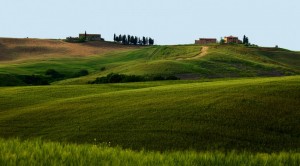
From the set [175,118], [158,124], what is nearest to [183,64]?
[175,118]

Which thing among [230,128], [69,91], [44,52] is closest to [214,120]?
[230,128]

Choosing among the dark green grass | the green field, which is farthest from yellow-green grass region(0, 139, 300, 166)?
the dark green grass

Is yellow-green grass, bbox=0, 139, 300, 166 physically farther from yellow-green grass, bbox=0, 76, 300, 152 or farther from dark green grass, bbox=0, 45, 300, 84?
dark green grass, bbox=0, 45, 300, 84

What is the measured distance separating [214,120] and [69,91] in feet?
69.6

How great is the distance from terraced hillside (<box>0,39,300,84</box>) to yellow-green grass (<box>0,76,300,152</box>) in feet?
163

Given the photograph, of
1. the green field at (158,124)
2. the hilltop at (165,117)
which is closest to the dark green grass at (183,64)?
the hilltop at (165,117)

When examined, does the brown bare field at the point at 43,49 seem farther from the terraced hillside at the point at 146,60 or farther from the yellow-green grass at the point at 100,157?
the yellow-green grass at the point at 100,157

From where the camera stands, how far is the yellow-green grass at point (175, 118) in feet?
75.2

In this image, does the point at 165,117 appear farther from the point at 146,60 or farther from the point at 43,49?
the point at 43,49

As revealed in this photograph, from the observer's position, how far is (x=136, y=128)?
25.0 metres

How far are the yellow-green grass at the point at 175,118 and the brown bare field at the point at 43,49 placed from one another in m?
112

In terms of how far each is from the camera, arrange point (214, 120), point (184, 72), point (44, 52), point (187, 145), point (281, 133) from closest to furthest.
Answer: point (187, 145)
point (281, 133)
point (214, 120)
point (184, 72)
point (44, 52)

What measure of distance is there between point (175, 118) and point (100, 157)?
18281 mm

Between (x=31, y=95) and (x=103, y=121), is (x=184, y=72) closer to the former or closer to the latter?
(x=31, y=95)
